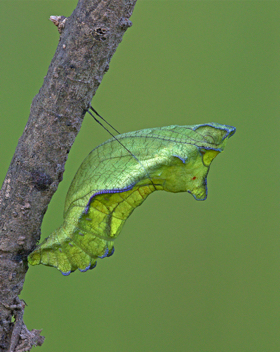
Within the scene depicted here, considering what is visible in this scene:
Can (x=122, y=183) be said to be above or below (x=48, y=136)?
below

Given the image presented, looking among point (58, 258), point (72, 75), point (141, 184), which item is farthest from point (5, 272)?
point (72, 75)

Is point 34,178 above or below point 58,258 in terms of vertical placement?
above

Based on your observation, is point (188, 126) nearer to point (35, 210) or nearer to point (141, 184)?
point (141, 184)

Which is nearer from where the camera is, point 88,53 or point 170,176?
point 88,53
